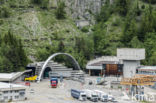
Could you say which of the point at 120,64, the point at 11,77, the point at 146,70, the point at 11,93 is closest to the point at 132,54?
the point at 146,70

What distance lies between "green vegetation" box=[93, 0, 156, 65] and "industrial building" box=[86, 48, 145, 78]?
10066 millimetres

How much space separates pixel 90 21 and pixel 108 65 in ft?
148

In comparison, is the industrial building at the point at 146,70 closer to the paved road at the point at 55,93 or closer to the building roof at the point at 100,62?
the building roof at the point at 100,62

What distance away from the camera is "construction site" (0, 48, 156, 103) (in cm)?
6103

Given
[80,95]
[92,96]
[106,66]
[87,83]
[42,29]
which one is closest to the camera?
[80,95]

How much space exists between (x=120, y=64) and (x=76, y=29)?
37913 mm

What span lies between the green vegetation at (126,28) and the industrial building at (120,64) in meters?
10.1

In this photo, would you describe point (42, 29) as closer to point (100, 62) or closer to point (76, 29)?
point (76, 29)

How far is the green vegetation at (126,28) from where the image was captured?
11312 cm

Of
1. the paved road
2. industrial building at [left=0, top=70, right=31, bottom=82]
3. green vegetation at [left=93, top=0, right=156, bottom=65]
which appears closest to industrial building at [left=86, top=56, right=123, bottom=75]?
green vegetation at [left=93, top=0, right=156, bottom=65]

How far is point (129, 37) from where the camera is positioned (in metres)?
117

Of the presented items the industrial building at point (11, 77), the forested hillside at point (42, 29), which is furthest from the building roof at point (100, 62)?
the industrial building at point (11, 77)

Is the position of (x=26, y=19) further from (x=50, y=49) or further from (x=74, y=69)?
(x=74, y=69)

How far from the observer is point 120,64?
319ft
